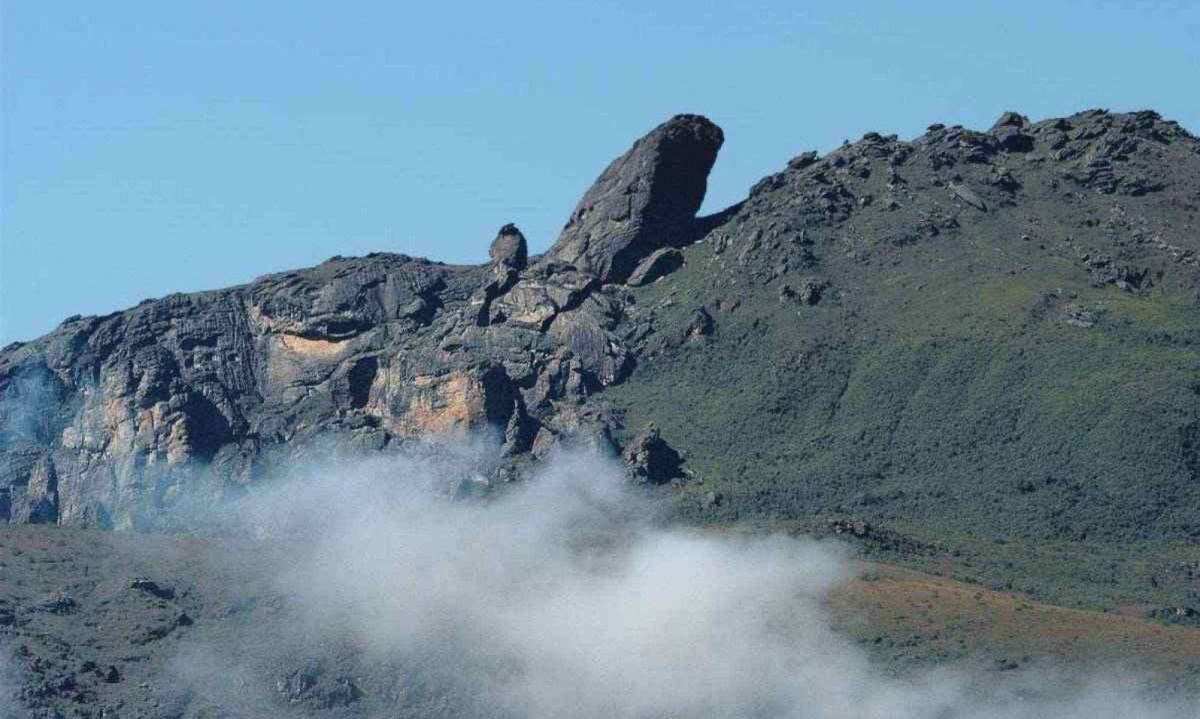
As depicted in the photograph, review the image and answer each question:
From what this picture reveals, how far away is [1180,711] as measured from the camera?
199250 millimetres
